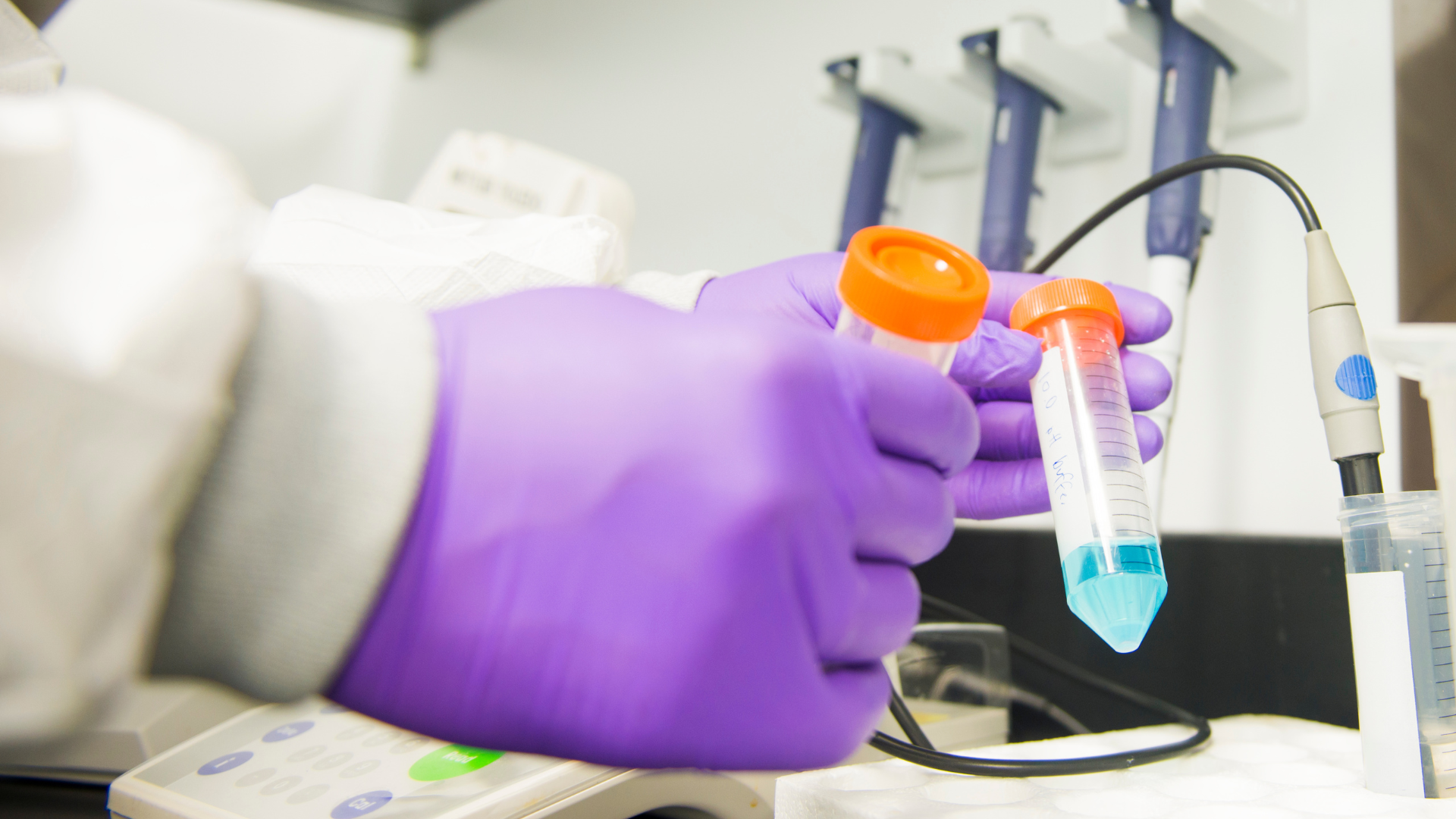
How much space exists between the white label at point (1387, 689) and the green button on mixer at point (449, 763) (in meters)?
0.44

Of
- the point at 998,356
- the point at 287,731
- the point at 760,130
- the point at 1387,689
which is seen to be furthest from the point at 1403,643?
the point at 760,130

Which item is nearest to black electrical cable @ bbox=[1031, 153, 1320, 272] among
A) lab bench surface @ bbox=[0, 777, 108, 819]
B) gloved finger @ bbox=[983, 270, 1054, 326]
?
gloved finger @ bbox=[983, 270, 1054, 326]

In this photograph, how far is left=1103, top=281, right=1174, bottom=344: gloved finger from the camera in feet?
1.92

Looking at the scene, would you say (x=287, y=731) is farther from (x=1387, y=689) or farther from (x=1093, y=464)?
(x=1387, y=689)

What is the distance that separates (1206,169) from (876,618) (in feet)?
1.48

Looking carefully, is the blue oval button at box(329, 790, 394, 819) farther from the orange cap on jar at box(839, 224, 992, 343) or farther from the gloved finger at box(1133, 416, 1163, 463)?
the gloved finger at box(1133, 416, 1163, 463)

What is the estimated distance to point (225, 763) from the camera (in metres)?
0.52

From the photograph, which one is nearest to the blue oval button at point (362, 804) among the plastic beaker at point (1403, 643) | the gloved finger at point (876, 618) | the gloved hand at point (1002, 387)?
the gloved finger at point (876, 618)

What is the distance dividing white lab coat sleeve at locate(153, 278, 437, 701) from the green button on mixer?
173 millimetres

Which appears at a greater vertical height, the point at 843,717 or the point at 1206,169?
the point at 1206,169

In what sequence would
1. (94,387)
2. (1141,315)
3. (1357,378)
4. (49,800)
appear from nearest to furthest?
(94,387) → (1357,378) → (1141,315) → (49,800)

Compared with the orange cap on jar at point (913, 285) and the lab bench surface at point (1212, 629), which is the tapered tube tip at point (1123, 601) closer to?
the orange cap on jar at point (913, 285)

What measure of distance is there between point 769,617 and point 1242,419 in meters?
0.66

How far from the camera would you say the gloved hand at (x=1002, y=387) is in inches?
23.4
